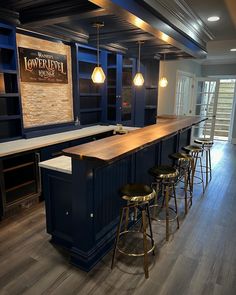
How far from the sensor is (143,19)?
245cm

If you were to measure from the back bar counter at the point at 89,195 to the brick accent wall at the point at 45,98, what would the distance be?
5.17ft

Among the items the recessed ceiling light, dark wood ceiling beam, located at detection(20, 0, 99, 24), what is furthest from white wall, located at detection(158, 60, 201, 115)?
dark wood ceiling beam, located at detection(20, 0, 99, 24)

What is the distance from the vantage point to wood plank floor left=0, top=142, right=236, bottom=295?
75.3 inches

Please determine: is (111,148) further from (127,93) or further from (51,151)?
(127,93)

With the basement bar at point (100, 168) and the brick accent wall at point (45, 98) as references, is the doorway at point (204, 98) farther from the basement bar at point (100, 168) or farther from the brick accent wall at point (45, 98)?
the brick accent wall at point (45, 98)

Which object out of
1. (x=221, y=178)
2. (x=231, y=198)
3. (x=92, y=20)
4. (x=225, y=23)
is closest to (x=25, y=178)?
(x=92, y=20)

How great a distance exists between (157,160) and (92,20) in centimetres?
198

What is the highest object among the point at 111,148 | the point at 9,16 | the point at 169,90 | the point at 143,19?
the point at 9,16

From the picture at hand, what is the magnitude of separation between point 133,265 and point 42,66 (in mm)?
3061

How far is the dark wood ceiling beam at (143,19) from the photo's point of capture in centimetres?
206

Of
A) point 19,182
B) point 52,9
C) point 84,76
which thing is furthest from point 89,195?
point 84,76

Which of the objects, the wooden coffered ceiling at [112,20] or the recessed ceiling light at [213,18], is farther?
the recessed ceiling light at [213,18]

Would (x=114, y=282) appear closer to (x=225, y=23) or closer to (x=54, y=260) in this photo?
(x=54, y=260)

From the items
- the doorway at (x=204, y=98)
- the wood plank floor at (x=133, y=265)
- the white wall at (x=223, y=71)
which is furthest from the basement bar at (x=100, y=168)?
the white wall at (x=223, y=71)
